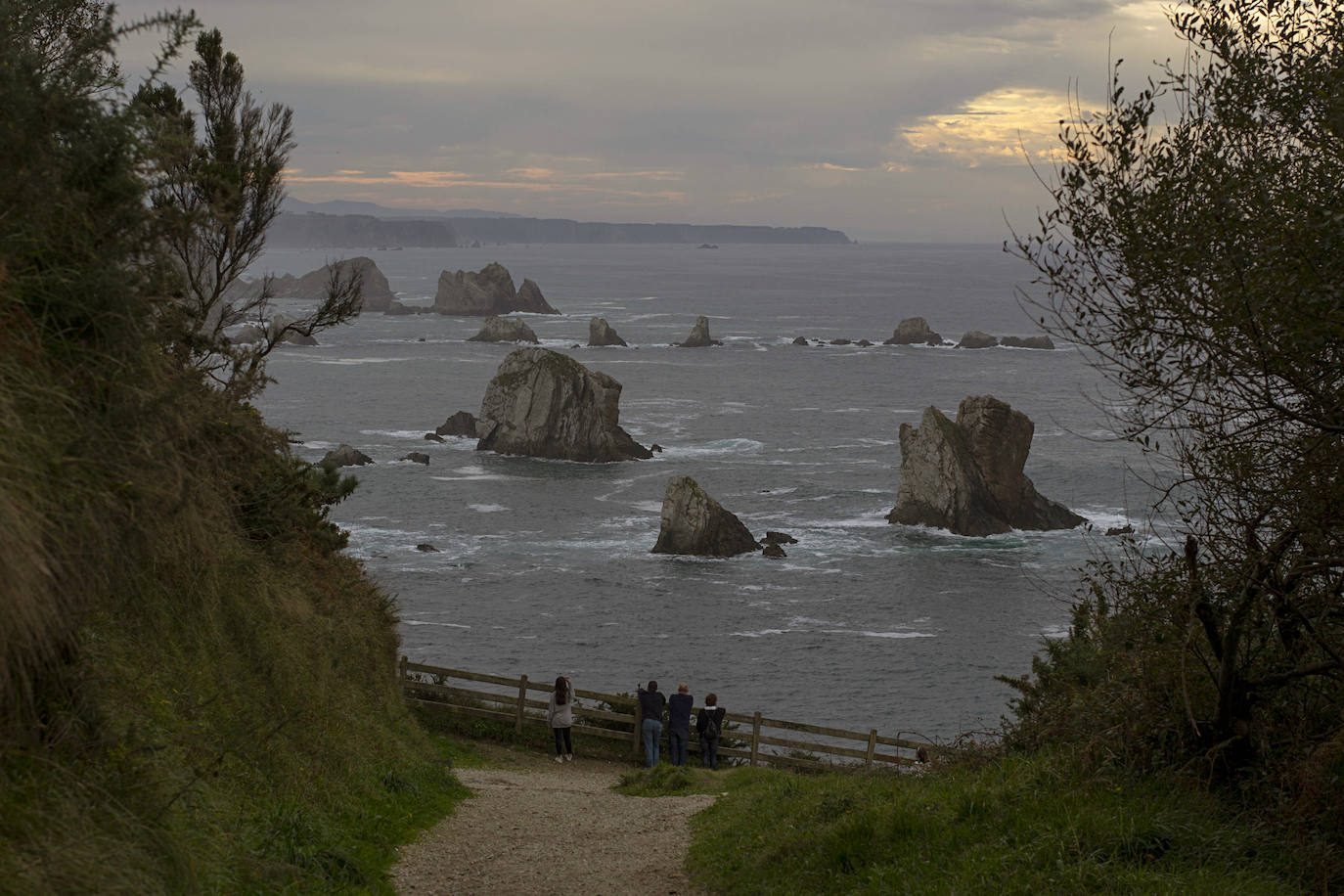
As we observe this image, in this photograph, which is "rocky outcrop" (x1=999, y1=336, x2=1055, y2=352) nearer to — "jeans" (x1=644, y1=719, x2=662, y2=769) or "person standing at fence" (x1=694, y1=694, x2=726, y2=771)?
"person standing at fence" (x1=694, y1=694, x2=726, y2=771)

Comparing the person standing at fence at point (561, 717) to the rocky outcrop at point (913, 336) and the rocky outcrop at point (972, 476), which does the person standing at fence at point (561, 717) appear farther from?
the rocky outcrop at point (913, 336)

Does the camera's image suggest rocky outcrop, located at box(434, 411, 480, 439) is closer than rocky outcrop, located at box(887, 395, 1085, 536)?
No

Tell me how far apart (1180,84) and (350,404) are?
93965 mm

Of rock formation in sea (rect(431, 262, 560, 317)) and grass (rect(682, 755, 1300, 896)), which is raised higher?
rock formation in sea (rect(431, 262, 560, 317))

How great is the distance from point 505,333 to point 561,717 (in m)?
131

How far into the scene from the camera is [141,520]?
7008 millimetres

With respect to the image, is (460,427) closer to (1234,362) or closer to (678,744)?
(678,744)

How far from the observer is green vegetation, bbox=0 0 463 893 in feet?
19.9

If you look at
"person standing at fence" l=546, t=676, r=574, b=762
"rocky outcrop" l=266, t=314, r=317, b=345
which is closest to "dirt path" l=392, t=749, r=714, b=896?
"person standing at fence" l=546, t=676, r=574, b=762

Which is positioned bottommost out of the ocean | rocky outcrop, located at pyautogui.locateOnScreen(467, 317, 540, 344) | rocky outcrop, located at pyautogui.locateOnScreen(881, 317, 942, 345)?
the ocean

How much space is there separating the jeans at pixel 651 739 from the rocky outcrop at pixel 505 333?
5047 inches

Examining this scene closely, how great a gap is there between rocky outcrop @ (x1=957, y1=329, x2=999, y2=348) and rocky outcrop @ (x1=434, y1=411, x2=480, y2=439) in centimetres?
8020

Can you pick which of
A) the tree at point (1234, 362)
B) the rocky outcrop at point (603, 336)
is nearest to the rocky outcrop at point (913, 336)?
the rocky outcrop at point (603, 336)

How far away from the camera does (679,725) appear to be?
20.1 m
